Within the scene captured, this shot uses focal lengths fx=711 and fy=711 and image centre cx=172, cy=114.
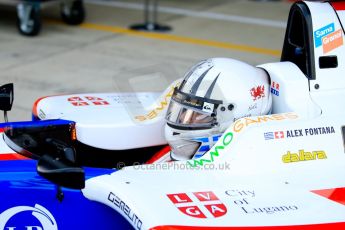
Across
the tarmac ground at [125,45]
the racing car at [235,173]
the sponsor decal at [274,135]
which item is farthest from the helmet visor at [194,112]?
the tarmac ground at [125,45]

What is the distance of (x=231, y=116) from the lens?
13.4 ft

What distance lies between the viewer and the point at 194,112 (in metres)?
4.05

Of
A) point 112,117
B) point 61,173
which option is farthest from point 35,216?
point 112,117

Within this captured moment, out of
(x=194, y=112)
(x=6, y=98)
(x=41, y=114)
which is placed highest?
(x=194, y=112)

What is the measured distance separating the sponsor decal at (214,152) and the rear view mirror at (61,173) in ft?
2.35

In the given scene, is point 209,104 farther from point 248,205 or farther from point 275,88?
point 248,205

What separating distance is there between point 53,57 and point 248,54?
2541 mm

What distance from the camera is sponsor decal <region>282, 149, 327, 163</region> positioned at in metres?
3.94

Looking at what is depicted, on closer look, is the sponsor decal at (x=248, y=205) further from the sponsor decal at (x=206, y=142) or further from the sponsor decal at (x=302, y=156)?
the sponsor decal at (x=206, y=142)

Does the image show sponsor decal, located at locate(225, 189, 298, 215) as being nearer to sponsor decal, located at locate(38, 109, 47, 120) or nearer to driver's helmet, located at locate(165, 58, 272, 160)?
driver's helmet, located at locate(165, 58, 272, 160)

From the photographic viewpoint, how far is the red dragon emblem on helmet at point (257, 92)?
13.6 ft

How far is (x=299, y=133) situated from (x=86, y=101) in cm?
169

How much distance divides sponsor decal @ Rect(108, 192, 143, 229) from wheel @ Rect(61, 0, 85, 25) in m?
7.39

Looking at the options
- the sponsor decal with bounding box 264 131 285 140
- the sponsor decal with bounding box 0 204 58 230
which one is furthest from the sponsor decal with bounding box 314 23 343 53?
the sponsor decal with bounding box 0 204 58 230
